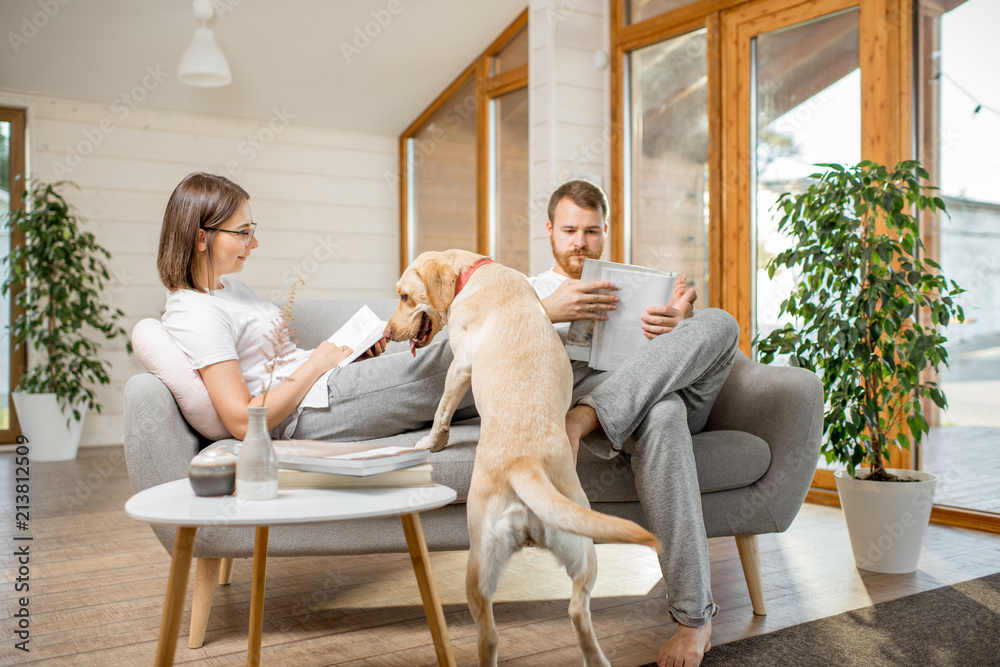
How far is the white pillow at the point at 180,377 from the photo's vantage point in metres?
1.85

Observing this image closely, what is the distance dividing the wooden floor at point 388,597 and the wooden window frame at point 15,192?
7.17 ft

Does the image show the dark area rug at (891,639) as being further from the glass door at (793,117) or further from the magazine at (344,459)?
the glass door at (793,117)

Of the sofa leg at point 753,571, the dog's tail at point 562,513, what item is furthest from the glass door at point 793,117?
the dog's tail at point 562,513

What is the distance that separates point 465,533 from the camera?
1.87 meters

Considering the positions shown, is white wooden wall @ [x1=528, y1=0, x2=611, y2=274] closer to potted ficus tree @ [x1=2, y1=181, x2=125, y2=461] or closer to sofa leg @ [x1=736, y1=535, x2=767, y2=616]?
sofa leg @ [x1=736, y1=535, x2=767, y2=616]

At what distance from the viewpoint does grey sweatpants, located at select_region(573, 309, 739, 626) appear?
66.8 inches

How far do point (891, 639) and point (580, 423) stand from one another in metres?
0.88

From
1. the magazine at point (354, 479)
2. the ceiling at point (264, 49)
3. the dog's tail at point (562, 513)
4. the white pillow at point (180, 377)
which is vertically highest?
the ceiling at point (264, 49)

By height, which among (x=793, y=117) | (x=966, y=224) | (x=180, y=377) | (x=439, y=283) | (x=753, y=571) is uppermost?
(x=793, y=117)

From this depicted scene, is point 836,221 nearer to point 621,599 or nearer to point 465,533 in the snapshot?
point 621,599

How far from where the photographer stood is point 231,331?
1949 millimetres

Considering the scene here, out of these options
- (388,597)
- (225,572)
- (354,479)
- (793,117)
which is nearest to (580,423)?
(354,479)

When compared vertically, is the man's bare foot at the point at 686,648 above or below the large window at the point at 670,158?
below

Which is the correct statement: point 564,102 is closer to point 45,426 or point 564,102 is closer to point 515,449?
point 515,449
